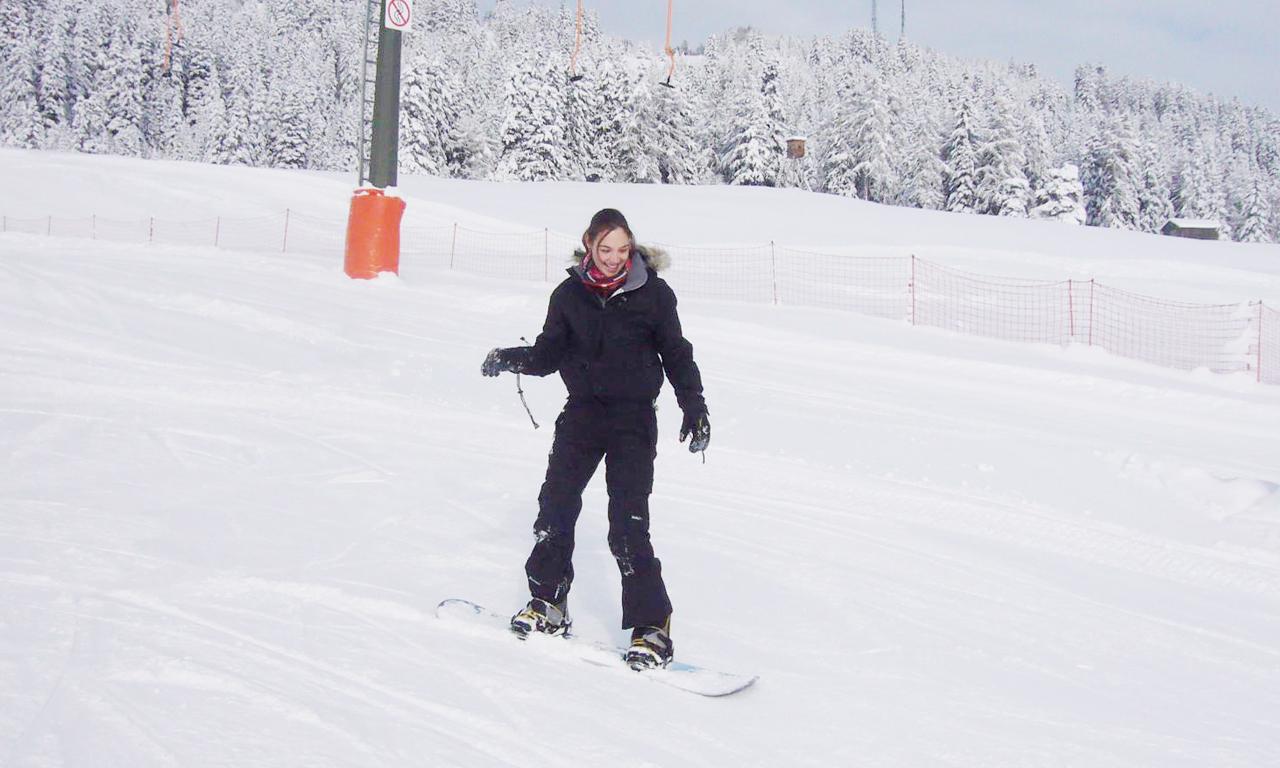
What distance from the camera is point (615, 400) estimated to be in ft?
11.3

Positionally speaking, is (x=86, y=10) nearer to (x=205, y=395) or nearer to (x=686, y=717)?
(x=205, y=395)

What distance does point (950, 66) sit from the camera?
191375 millimetres

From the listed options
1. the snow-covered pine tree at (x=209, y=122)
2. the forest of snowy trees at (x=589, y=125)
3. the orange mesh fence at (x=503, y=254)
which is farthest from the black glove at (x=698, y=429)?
the snow-covered pine tree at (x=209, y=122)

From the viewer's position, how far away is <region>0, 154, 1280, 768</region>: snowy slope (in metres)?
2.96

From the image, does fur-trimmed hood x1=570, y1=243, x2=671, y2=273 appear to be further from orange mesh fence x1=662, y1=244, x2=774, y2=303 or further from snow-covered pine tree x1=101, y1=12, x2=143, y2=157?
snow-covered pine tree x1=101, y1=12, x2=143, y2=157

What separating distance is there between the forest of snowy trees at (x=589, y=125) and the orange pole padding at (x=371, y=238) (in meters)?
34.9

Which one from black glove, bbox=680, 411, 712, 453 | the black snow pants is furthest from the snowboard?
black glove, bbox=680, 411, 712, 453

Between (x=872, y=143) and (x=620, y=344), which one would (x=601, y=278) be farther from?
(x=872, y=143)

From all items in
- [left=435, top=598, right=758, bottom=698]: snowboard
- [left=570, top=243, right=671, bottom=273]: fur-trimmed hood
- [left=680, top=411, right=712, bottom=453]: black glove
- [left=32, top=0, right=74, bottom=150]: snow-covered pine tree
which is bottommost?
[left=435, top=598, right=758, bottom=698]: snowboard

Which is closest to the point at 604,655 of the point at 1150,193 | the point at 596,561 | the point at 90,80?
the point at 596,561

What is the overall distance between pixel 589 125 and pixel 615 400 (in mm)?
57938

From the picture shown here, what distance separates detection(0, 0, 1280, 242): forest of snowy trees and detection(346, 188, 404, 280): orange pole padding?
34.9 metres

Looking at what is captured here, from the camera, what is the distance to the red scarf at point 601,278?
133 inches

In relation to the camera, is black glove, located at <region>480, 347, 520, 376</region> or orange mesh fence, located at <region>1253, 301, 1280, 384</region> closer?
black glove, located at <region>480, 347, 520, 376</region>
